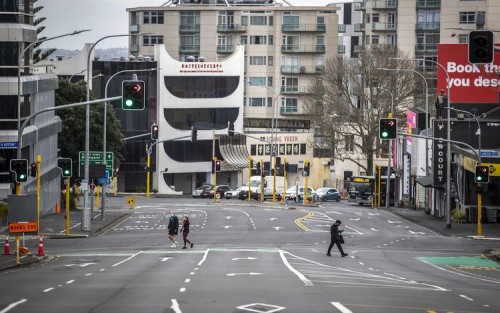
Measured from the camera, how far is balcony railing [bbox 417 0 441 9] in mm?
141375

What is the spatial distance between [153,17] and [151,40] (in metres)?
3.04

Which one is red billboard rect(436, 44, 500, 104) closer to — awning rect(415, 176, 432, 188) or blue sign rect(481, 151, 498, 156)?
awning rect(415, 176, 432, 188)

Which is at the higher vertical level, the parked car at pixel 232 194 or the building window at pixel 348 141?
the building window at pixel 348 141

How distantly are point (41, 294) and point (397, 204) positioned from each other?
238ft

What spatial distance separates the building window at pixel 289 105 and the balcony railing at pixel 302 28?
8756 millimetres

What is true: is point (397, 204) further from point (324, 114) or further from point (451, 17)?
point (451, 17)

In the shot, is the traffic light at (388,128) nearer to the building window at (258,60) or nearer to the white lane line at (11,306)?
the white lane line at (11,306)

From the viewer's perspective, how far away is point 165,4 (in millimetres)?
152125

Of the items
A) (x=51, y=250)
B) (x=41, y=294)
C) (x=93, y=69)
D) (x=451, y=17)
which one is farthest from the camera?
(x=451, y=17)

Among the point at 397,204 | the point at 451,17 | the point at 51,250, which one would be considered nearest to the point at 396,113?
the point at 397,204

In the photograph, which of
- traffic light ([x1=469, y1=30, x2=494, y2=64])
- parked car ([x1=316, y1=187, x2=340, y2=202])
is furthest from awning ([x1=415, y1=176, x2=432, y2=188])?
traffic light ([x1=469, y1=30, x2=494, y2=64])

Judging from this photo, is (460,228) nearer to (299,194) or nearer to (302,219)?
(302,219)

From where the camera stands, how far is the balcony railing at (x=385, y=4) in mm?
146500

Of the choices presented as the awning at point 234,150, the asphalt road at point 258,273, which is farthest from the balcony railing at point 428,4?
the asphalt road at point 258,273
